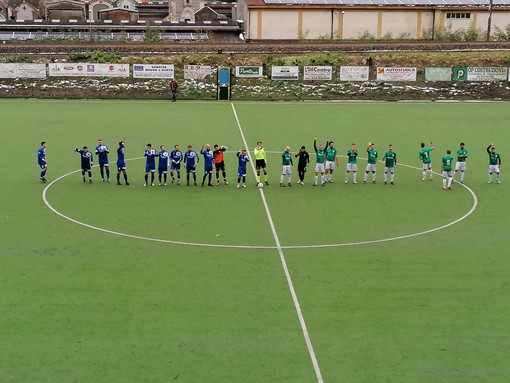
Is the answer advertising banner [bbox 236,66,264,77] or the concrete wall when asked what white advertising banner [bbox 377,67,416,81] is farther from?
the concrete wall

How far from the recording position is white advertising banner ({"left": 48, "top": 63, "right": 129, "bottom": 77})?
59656 mm

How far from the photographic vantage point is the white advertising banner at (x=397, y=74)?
60.1 meters

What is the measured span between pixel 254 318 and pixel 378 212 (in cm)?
1070

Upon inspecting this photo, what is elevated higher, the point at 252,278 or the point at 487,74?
the point at 487,74

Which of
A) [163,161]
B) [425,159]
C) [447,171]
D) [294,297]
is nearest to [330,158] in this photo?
[425,159]

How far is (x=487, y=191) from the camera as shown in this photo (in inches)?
1189

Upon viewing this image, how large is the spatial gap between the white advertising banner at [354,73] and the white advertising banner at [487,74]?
8.27 m

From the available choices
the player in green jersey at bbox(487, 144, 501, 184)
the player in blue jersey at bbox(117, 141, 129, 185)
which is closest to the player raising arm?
the player in blue jersey at bbox(117, 141, 129, 185)

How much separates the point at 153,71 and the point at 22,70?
10.4m

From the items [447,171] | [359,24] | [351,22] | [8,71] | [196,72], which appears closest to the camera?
[447,171]

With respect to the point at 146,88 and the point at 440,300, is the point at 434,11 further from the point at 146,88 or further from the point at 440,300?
the point at 440,300

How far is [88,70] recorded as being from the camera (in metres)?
59.8

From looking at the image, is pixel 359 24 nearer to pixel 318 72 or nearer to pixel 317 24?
pixel 317 24

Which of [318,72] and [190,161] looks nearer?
[190,161]
